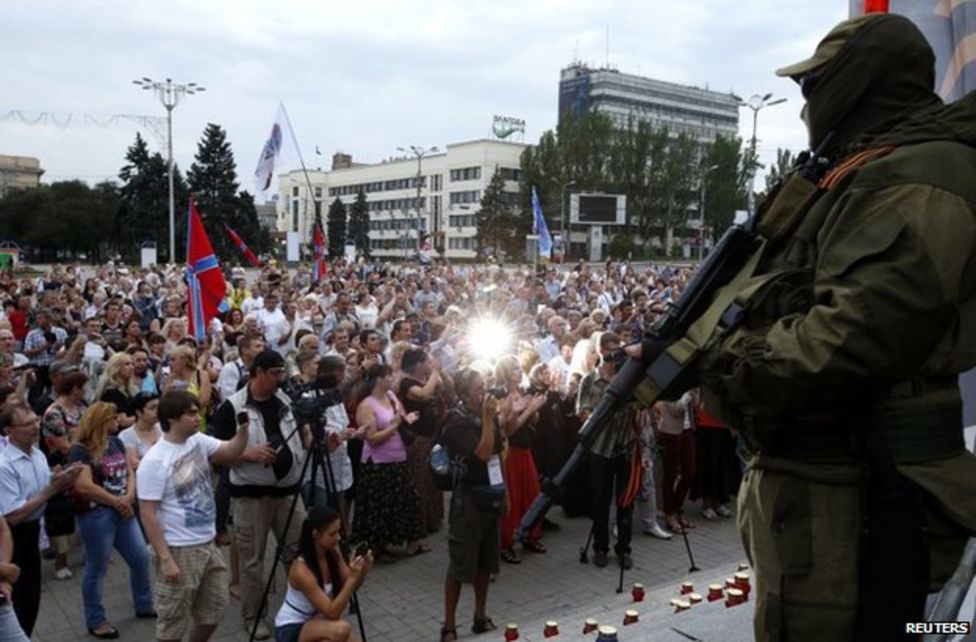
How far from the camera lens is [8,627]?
444cm

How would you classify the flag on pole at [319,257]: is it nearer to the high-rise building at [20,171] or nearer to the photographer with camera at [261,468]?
the photographer with camera at [261,468]

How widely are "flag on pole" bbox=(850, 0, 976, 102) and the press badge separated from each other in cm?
393

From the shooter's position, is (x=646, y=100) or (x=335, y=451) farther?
(x=646, y=100)

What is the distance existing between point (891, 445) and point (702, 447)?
24.7 feet

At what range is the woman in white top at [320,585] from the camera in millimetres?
4746

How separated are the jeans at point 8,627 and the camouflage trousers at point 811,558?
13.6 feet

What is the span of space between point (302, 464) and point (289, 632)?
5.51 feet

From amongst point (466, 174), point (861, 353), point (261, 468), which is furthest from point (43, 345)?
point (466, 174)

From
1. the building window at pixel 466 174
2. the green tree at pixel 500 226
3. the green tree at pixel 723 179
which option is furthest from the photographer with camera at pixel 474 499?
the building window at pixel 466 174

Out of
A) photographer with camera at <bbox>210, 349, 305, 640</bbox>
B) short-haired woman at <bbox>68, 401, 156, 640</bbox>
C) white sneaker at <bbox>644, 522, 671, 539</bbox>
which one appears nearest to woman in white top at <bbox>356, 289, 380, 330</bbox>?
white sneaker at <bbox>644, 522, 671, 539</bbox>

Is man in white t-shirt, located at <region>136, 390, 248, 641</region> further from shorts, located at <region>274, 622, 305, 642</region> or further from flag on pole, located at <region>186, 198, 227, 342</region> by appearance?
flag on pole, located at <region>186, 198, 227, 342</region>

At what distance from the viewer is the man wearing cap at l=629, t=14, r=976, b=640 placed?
1.80m

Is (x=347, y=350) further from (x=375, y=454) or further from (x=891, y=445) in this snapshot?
(x=891, y=445)

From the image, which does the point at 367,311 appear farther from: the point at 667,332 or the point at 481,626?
the point at 667,332
